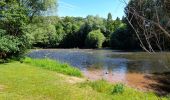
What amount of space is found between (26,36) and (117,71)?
8.55 meters

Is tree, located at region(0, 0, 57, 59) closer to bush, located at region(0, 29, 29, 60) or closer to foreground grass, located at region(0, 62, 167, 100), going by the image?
bush, located at region(0, 29, 29, 60)

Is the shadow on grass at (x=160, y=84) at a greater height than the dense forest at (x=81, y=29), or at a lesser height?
lesser

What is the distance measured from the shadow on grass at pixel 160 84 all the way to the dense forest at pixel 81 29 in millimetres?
3202

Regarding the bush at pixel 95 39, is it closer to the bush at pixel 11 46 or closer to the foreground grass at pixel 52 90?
the bush at pixel 11 46

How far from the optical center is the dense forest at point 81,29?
280 cm

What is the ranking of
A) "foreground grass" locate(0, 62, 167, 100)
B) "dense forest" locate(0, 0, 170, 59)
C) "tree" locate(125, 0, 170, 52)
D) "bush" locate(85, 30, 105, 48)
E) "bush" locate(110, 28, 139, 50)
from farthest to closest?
"bush" locate(85, 30, 105, 48) < "bush" locate(110, 28, 139, 50) < "foreground grass" locate(0, 62, 167, 100) < "dense forest" locate(0, 0, 170, 59) < "tree" locate(125, 0, 170, 52)

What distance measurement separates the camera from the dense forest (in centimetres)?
280

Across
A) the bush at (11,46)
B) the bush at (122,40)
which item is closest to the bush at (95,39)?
the bush at (122,40)

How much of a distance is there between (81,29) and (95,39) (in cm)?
1158

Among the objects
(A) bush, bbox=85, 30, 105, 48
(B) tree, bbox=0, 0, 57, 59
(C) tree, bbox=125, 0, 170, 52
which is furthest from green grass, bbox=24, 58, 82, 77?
(A) bush, bbox=85, 30, 105, 48

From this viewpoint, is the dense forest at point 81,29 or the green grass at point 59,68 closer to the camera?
the dense forest at point 81,29

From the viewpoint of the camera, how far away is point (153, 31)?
2889 mm

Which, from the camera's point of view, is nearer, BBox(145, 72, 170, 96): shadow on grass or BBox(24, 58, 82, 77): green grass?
BBox(145, 72, 170, 96): shadow on grass

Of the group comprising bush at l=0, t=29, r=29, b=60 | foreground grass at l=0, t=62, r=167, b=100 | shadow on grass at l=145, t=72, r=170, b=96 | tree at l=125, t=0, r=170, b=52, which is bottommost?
shadow on grass at l=145, t=72, r=170, b=96
